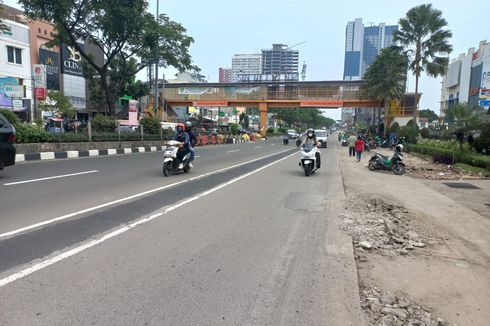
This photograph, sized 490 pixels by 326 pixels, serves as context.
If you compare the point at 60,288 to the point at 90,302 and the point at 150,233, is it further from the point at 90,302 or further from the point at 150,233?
the point at 150,233

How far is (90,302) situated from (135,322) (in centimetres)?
58

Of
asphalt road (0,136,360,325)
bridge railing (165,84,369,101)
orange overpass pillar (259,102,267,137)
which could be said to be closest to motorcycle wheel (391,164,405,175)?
asphalt road (0,136,360,325)

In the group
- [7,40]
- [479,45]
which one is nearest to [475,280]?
[7,40]

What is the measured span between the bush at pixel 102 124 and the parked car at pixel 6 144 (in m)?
12.6

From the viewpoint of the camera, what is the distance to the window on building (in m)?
33.8

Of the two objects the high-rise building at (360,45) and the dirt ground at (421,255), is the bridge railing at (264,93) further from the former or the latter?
the high-rise building at (360,45)

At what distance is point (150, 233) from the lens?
5762 mm

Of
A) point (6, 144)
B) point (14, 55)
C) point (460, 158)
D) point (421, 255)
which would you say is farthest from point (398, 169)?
point (14, 55)

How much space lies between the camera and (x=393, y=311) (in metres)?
3.64

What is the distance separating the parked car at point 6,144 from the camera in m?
10.4

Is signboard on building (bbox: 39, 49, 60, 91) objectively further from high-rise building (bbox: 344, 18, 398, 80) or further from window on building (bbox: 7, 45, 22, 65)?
high-rise building (bbox: 344, 18, 398, 80)

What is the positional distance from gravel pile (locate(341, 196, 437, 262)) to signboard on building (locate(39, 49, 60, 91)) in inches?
1502

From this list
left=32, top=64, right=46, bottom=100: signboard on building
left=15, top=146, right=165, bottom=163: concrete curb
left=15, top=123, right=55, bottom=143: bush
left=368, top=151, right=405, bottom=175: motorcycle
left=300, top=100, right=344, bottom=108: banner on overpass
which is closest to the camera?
left=15, top=146, right=165, bottom=163: concrete curb

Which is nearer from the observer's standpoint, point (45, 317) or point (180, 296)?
point (45, 317)
